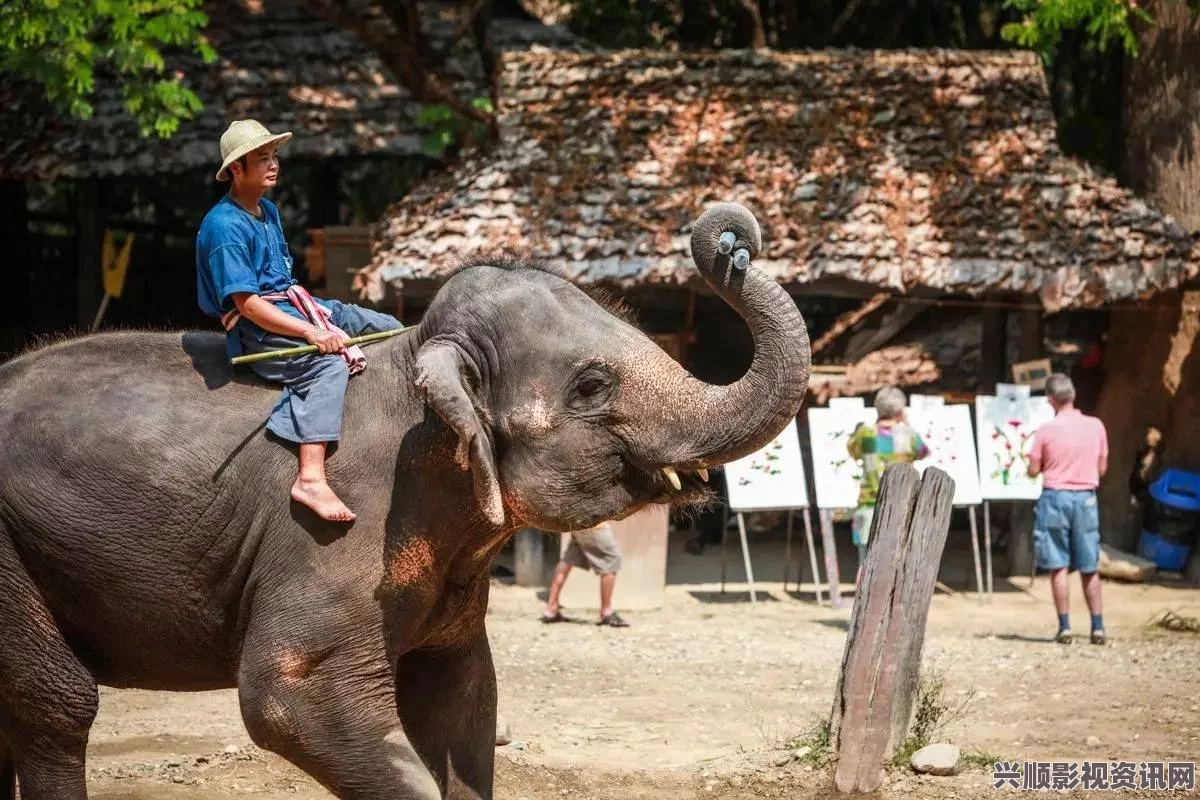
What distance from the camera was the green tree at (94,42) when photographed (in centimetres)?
1236

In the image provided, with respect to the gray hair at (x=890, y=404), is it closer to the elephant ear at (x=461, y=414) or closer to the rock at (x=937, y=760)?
the rock at (x=937, y=760)

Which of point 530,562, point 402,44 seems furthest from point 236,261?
point 402,44

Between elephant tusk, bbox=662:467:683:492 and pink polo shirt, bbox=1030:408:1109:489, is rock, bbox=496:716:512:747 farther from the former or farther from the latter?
pink polo shirt, bbox=1030:408:1109:489

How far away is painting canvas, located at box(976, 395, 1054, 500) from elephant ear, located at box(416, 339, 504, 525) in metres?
9.00

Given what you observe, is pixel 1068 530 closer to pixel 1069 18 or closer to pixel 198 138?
pixel 1069 18

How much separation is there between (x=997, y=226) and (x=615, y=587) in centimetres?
426

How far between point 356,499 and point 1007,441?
921 centimetres

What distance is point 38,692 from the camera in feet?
15.1

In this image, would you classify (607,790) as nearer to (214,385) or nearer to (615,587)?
(214,385)

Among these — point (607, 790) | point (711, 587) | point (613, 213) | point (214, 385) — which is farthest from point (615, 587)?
point (214, 385)

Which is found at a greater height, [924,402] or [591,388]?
[591,388]

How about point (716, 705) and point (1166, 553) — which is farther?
point (1166, 553)

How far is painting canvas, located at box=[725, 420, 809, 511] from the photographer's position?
486 inches

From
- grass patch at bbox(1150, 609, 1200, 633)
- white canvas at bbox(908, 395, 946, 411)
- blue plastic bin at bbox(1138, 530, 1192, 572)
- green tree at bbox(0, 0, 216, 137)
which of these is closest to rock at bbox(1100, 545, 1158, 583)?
blue plastic bin at bbox(1138, 530, 1192, 572)
